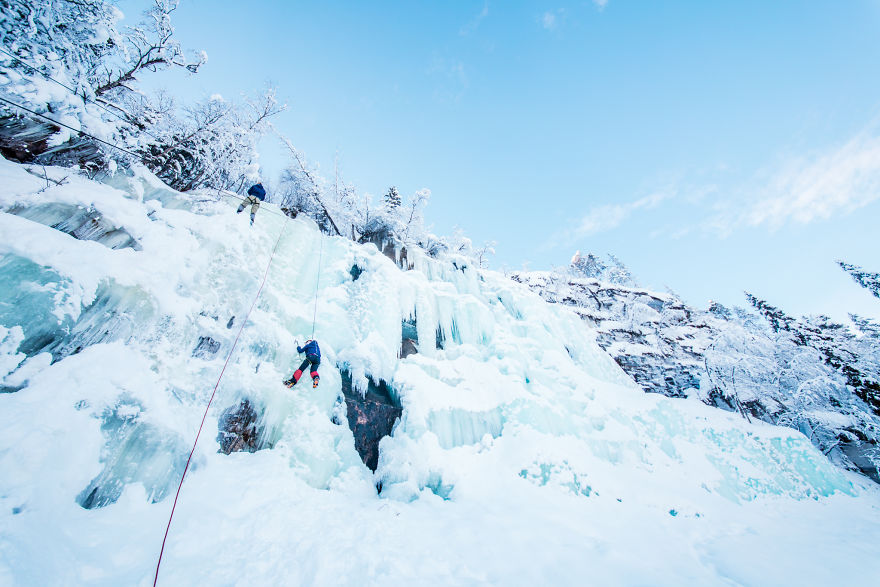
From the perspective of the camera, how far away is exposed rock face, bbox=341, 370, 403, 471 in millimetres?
5777

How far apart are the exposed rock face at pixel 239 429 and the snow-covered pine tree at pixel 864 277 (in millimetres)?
26389

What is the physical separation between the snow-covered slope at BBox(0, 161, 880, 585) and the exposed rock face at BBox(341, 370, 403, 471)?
23cm

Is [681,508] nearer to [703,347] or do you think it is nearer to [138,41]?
[703,347]

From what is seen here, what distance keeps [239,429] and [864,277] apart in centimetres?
2704

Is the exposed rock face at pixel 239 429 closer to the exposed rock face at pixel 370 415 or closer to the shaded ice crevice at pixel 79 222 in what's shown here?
the exposed rock face at pixel 370 415

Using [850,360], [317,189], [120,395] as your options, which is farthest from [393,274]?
[850,360]

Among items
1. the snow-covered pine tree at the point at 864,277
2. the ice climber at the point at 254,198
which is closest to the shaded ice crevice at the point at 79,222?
the ice climber at the point at 254,198

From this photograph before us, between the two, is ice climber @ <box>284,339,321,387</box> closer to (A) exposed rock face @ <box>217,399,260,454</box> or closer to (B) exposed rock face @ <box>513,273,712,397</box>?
(A) exposed rock face @ <box>217,399,260,454</box>

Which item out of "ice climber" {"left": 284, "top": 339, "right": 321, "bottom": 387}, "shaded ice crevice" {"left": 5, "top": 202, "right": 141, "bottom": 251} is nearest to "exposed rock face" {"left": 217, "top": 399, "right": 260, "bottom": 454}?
"ice climber" {"left": 284, "top": 339, "right": 321, "bottom": 387}

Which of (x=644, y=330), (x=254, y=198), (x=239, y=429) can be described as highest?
(x=644, y=330)

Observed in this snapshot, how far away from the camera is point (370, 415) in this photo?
20.2 feet

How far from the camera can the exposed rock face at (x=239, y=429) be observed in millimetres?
4445

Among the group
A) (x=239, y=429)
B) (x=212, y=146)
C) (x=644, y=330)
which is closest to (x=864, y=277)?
(x=644, y=330)

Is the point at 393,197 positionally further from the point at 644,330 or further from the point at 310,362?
the point at 644,330
